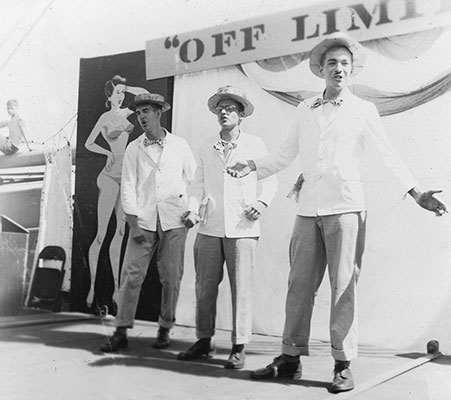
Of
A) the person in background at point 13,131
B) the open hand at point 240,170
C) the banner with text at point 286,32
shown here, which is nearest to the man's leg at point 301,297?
the open hand at point 240,170

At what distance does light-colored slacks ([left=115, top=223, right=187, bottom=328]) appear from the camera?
11.6 feet

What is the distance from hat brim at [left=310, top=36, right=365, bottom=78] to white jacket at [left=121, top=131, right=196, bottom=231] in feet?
3.80

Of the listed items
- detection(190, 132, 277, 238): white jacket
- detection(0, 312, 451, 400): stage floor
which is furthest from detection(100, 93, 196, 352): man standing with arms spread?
detection(190, 132, 277, 238): white jacket

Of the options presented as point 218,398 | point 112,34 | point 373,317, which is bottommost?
point 218,398

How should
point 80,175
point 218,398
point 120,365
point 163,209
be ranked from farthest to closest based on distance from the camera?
point 80,175
point 163,209
point 120,365
point 218,398

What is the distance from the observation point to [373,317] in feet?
11.0

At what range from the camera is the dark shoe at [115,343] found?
11.1 feet

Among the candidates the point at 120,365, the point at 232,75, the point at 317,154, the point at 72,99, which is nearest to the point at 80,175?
the point at 72,99

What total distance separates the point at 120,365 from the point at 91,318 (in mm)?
1308

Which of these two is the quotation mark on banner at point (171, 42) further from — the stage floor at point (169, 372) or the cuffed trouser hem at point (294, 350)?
the cuffed trouser hem at point (294, 350)

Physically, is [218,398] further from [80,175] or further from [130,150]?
[80,175]

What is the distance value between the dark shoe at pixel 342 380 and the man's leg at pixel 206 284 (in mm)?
810

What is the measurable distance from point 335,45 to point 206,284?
1.39m

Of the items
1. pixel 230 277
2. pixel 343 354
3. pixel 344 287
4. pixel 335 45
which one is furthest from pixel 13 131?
pixel 343 354
